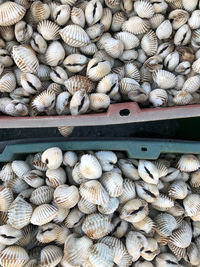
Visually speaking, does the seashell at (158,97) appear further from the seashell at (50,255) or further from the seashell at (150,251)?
the seashell at (50,255)

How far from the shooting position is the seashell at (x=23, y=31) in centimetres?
109

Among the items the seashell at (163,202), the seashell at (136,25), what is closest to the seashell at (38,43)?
the seashell at (136,25)

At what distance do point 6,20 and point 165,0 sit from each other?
1.78ft

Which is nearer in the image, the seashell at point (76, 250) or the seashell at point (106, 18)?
the seashell at point (76, 250)

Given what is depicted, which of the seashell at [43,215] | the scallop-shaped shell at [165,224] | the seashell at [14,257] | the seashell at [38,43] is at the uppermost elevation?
the seashell at [38,43]

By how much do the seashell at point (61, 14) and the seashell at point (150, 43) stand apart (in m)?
0.27

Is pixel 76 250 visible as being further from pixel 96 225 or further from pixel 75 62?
pixel 75 62

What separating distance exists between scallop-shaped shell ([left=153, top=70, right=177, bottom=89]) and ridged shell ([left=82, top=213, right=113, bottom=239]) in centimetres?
46

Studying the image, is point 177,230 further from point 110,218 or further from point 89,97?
point 89,97

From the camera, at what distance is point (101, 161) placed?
3.55 ft

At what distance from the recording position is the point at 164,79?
1114 millimetres

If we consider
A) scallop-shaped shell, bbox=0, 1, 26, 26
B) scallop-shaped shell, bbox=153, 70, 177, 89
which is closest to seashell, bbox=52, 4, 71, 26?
scallop-shaped shell, bbox=0, 1, 26, 26

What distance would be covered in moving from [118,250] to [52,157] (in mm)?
348

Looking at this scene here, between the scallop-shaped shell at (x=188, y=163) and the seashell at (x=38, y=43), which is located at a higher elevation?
the seashell at (x=38, y=43)
